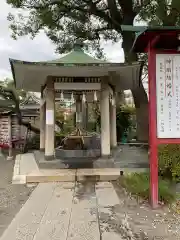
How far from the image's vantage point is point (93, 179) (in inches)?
317

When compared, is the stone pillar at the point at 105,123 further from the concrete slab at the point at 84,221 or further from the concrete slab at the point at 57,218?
the concrete slab at the point at 84,221

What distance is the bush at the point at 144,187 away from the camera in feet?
19.3

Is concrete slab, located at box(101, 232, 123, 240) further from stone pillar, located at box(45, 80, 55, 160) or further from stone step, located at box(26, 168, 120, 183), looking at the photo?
stone pillar, located at box(45, 80, 55, 160)

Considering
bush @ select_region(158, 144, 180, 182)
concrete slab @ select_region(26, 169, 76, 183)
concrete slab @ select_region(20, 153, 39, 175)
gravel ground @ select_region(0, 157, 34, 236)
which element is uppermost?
bush @ select_region(158, 144, 180, 182)

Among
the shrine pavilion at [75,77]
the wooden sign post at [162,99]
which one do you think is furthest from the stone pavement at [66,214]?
the shrine pavilion at [75,77]

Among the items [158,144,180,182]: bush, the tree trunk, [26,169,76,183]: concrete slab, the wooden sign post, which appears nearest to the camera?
the wooden sign post

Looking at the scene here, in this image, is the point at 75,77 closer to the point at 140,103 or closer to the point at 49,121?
the point at 49,121

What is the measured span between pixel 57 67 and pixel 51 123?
6.09 ft

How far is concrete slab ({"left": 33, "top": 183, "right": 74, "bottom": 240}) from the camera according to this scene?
4.31 metres

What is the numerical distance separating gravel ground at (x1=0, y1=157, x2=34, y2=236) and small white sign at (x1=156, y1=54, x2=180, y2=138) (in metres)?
2.99

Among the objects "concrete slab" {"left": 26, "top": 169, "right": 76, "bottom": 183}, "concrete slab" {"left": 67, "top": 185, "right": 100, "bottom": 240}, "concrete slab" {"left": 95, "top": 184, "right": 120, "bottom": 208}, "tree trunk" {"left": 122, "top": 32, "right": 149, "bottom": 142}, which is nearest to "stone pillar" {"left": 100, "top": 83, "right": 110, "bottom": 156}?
"concrete slab" {"left": 26, "top": 169, "right": 76, "bottom": 183}

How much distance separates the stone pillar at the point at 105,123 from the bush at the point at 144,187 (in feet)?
7.99

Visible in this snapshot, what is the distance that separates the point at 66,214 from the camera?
520 centimetres

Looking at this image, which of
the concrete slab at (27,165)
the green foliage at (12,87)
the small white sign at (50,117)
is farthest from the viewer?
the green foliage at (12,87)
